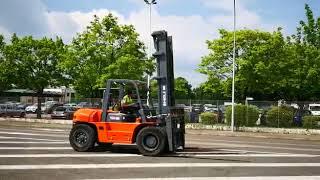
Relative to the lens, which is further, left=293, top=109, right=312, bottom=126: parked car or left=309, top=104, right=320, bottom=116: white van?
left=309, top=104, right=320, bottom=116: white van

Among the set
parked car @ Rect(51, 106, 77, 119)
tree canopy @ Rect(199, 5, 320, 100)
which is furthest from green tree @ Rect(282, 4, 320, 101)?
parked car @ Rect(51, 106, 77, 119)

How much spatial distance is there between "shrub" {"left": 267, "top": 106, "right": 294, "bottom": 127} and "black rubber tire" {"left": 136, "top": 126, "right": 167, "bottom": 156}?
67.5 ft

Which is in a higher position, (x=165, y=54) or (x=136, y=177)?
(x=165, y=54)

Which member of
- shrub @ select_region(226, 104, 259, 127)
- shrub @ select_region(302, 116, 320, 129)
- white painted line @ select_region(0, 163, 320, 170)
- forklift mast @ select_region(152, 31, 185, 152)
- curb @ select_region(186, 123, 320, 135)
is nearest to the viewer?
white painted line @ select_region(0, 163, 320, 170)

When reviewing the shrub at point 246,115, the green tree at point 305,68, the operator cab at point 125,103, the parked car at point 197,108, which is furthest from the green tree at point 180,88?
the operator cab at point 125,103

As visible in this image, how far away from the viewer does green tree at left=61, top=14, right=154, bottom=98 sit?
4403 cm

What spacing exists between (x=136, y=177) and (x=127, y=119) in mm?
5127

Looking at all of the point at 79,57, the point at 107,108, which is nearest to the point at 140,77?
the point at 79,57

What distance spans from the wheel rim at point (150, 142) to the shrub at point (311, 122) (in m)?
20.6

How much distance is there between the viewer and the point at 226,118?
123 feet

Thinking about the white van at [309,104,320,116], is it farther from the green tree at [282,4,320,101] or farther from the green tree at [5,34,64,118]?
the green tree at [5,34,64,118]

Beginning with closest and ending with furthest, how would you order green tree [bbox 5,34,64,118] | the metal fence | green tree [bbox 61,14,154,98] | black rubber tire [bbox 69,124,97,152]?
1. black rubber tire [bbox 69,124,97,152]
2. the metal fence
3. green tree [bbox 61,14,154,98]
4. green tree [bbox 5,34,64,118]

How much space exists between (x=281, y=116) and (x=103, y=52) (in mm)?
16126

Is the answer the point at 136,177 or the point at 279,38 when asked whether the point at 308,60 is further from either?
the point at 136,177
